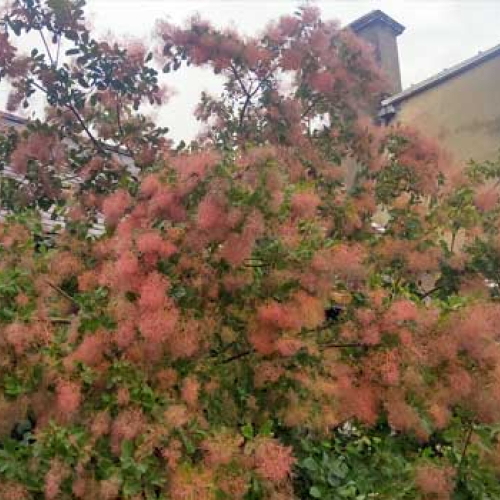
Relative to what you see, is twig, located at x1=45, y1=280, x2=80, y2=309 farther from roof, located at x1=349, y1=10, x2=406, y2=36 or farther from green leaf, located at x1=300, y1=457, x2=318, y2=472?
roof, located at x1=349, y1=10, x2=406, y2=36

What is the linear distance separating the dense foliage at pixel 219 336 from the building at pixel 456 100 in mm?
8283

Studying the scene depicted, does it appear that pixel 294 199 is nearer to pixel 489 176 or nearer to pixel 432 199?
pixel 432 199

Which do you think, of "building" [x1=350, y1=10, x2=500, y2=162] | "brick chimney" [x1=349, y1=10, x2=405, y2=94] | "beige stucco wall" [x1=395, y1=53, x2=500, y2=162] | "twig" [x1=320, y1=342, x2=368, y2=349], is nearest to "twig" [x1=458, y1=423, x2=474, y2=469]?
"twig" [x1=320, y1=342, x2=368, y2=349]

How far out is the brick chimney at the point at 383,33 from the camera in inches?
551

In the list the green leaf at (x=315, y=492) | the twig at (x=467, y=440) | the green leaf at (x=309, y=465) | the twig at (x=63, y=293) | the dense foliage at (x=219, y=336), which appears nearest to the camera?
the dense foliage at (x=219, y=336)

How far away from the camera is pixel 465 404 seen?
425cm

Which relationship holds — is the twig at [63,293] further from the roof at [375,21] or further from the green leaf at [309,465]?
the roof at [375,21]

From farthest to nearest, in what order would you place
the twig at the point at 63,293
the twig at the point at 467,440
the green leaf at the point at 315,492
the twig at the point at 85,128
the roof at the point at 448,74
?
the roof at the point at 448,74 → the twig at the point at 85,128 → the twig at the point at 467,440 → the twig at the point at 63,293 → the green leaf at the point at 315,492

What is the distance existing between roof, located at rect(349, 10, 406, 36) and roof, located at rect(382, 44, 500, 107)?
1.41m

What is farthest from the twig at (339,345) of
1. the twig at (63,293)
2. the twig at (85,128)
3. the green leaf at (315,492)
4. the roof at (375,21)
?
the roof at (375,21)

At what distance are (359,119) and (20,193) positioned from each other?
2.87 m

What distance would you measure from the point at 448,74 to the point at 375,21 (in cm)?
175

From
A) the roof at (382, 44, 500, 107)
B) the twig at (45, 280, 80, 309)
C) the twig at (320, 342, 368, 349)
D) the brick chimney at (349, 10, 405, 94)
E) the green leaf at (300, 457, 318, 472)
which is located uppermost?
the brick chimney at (349, 10, 405, 94)

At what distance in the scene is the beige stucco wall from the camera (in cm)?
1314
